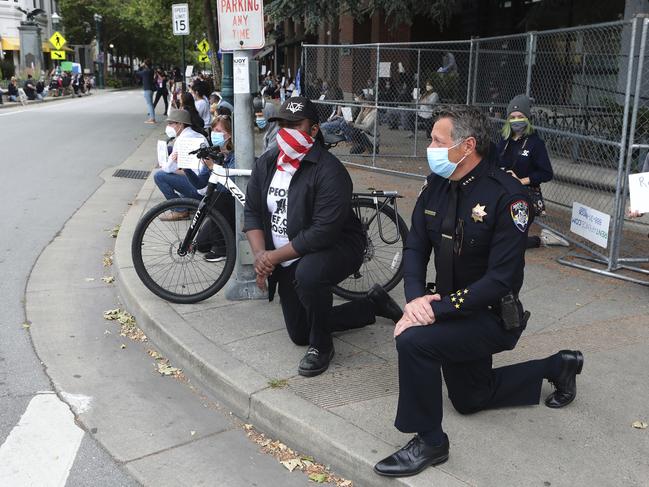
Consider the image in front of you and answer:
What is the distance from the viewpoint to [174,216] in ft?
18.5

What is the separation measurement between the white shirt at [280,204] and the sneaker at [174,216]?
4.64ft

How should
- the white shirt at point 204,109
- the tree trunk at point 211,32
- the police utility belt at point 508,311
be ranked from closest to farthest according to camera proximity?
the police utility belt at point 508,311
the white shirt at point 204,109
the tree trunk at point 211,32

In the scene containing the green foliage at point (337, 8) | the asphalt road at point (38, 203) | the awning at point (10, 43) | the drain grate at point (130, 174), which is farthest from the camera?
the awning at point (10, 43)

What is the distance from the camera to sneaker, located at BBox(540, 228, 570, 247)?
721 cm

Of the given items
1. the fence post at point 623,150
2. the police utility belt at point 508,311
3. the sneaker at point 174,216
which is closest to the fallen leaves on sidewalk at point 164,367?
the sneaker at point 174,216

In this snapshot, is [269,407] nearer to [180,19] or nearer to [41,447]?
[41,447]

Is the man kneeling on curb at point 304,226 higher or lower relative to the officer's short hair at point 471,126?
lower

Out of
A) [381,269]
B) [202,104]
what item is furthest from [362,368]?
[202,104]

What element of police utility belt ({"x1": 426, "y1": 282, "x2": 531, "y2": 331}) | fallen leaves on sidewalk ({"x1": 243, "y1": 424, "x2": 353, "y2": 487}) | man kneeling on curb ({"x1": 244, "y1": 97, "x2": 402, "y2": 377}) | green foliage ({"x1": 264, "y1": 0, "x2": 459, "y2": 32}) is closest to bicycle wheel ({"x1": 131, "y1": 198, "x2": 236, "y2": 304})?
man kneeling on curb ({"x1": 244, "y1": 97, "x2": 402, "y2": 377})

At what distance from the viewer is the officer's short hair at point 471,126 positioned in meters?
3.11

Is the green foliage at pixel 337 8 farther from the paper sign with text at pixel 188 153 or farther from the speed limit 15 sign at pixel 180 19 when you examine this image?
the paper sign with text at pixel 188 153

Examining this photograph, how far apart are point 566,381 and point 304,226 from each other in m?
1.75

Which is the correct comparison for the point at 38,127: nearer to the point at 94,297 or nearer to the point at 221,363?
the point at 94,297

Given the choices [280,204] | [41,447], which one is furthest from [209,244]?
[41,447]
